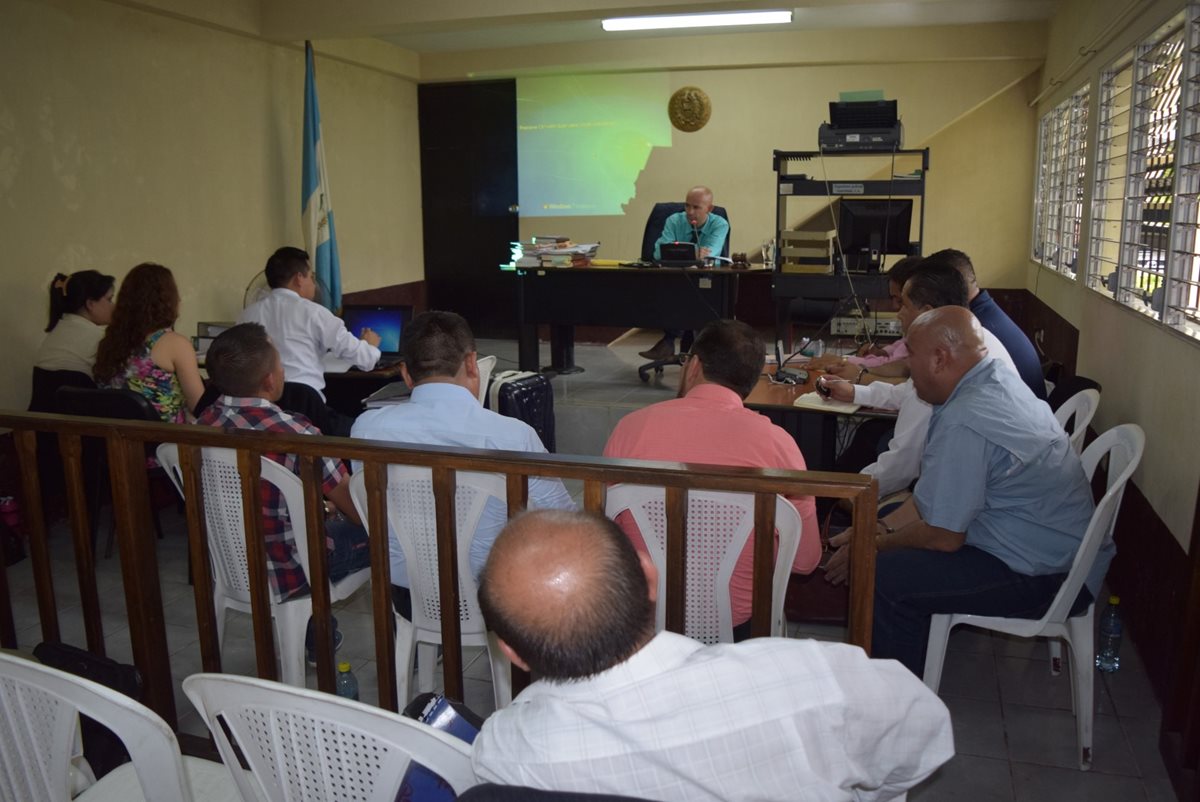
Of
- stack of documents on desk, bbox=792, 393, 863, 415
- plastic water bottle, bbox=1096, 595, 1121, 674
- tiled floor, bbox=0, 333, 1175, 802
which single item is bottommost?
tiled floor, bbox=0, 333, 1175, 802

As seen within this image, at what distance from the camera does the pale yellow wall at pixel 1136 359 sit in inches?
105

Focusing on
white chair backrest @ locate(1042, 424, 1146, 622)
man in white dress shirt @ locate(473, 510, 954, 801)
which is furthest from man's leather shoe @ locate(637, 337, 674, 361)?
man in white dress shirt @ locate(473, 510, 954, 801)

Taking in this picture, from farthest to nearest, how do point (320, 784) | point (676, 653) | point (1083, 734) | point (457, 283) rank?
1. point (457, 283)
2. point (1083, 734)
3. point (320, 784)
4. point (676, 653)

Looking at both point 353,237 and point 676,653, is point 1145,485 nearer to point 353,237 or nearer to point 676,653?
point 676,653

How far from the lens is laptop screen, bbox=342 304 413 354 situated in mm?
4992

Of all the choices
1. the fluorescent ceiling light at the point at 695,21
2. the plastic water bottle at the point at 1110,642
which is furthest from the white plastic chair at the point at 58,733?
the fluorescent ceiling light at the point at 695,21

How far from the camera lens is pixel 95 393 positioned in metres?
3.50

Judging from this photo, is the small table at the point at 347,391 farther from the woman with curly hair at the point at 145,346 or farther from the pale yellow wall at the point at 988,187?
the pale yellow wall at the point at 988,187

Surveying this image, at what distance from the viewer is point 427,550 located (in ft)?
7.09

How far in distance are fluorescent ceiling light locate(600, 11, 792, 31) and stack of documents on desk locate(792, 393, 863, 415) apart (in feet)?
13.6

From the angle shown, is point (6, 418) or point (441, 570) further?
point (6, 418)

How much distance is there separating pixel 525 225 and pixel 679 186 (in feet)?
4.82

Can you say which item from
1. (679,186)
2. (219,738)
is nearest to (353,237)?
(679,186)

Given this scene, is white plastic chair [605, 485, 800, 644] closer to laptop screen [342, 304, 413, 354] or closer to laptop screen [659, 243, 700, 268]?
laptop screen [342, 304, 413, 354]
